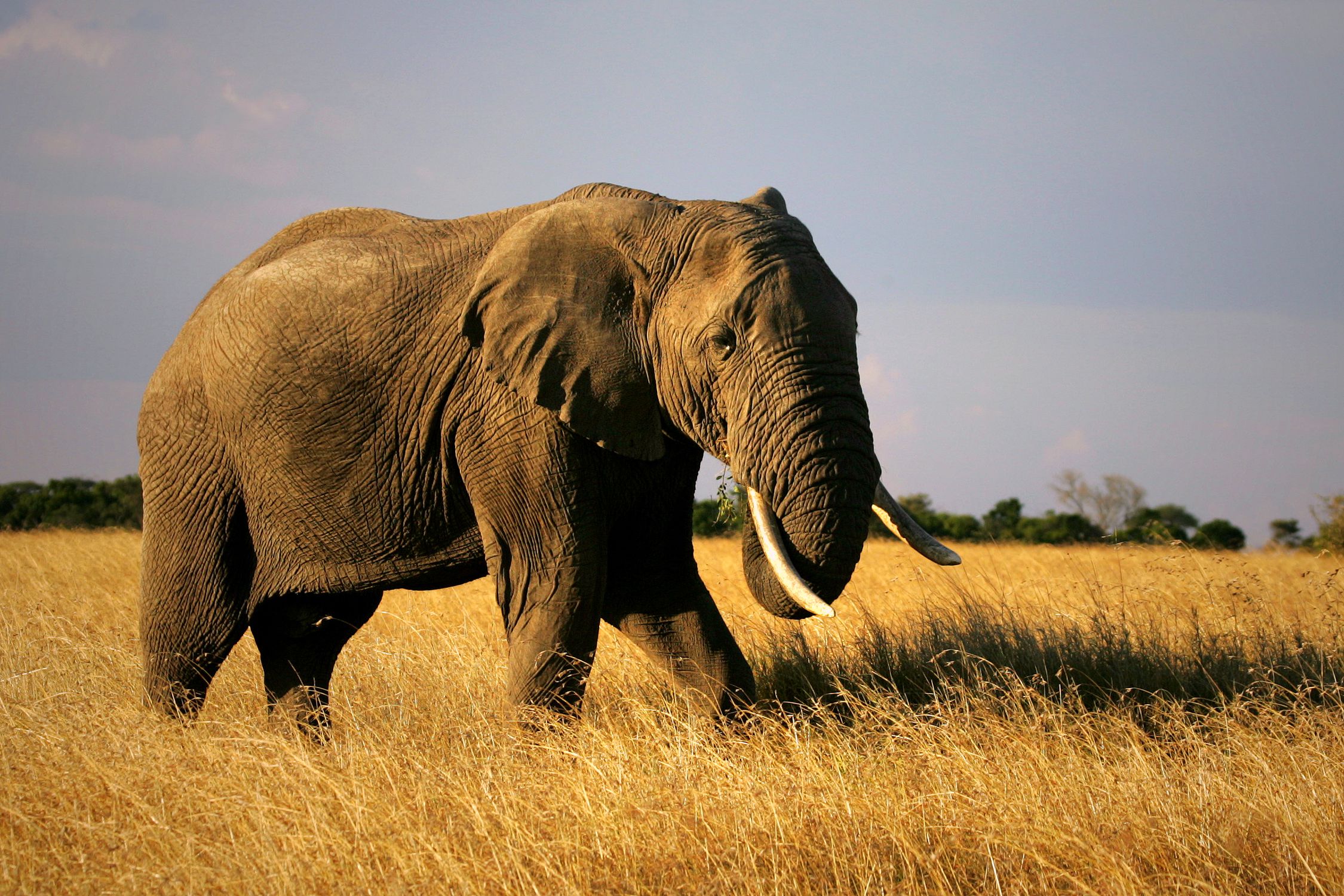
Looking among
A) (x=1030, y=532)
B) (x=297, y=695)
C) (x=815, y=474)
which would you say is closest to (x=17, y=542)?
(x=297, y=695)

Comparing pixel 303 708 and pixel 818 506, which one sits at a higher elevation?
pixel 818 506

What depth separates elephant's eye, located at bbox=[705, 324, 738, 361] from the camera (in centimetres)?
515

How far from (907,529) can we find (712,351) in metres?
1.41

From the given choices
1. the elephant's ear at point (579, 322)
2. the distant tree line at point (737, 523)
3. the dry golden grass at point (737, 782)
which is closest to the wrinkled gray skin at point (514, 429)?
the elephant's ear at point (579, 322)

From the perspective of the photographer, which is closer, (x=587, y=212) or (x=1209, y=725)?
(x=587, y=212)

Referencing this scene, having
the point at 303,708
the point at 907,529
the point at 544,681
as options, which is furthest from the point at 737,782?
the point at 303,708

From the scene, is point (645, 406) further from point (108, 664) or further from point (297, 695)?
point (108, 664)

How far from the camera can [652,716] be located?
5840 millimetres

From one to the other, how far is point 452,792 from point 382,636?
227 inches

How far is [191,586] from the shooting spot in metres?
6.52

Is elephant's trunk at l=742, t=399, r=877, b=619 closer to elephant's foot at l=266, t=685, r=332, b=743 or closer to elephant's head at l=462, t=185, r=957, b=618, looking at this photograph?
elephant's head at l=462, t=185, r=957, b=618

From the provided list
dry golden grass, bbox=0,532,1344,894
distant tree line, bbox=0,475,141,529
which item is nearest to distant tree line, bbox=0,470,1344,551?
distant tree line, bbox=0,475,141,529

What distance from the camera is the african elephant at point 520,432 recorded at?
5156mm

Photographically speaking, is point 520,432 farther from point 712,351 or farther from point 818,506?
point 818,506
